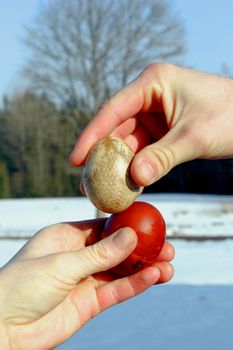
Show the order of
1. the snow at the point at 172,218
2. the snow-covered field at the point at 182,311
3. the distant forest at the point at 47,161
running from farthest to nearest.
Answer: the distant forest at the point at 47,161 < the snow at the point at 172,218 < the snow-covered field at the point at 182,311

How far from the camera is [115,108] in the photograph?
1.83 meters

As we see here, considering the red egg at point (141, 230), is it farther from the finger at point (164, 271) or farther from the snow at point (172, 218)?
the snow at point (172, 218)

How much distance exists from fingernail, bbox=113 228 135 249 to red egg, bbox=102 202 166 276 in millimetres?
76

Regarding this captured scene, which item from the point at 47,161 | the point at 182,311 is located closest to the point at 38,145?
the point at 47,161

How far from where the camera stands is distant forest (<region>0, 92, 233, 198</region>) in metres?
18.9

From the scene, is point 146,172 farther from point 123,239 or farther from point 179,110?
point 179,110

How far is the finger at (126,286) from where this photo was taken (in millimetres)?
1752

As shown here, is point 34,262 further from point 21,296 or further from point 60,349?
point 60,349

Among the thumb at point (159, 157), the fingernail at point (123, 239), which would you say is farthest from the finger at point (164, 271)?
the thumb at point (159, 157)

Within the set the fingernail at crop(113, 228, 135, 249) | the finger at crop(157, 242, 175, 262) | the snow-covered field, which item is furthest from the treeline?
the fingernail at crop(113, 228, 135, 249)

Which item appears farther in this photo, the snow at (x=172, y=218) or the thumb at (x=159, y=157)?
the snow at (x=172, y=218)

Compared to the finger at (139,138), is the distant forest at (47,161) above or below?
below

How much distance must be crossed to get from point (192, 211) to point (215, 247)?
412 cm

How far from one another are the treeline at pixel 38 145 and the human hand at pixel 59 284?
1824 cm
